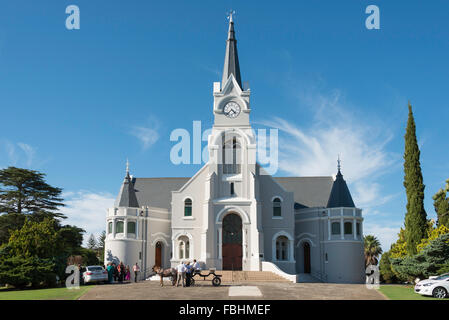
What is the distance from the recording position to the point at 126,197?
152 feet

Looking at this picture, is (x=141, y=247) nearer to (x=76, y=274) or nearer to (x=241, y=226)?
(x=241, y=226)

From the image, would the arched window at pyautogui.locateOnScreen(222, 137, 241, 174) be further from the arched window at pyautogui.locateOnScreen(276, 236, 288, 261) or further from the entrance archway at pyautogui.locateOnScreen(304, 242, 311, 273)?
the entrance archway at pyautogui.locateOnScreen(304, 242, 311, 273)

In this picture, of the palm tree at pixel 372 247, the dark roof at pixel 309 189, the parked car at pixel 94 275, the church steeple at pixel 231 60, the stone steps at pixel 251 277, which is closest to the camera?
the parked car at pixel 94 275

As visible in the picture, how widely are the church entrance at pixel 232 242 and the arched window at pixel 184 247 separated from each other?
3.95 meters

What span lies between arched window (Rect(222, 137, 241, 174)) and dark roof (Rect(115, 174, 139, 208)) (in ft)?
31.7

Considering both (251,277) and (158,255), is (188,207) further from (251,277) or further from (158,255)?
(251,277)

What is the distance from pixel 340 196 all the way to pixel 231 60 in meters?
18.2

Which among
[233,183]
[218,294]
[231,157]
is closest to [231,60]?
[231,157]

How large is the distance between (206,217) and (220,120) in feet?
32.9

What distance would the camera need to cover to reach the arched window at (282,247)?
4612 centimetres

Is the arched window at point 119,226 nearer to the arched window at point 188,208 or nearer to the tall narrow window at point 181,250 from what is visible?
the tall narrow window at point 181,250

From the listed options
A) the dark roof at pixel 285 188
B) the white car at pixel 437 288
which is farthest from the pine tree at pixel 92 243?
the white car at pixel 437 288
